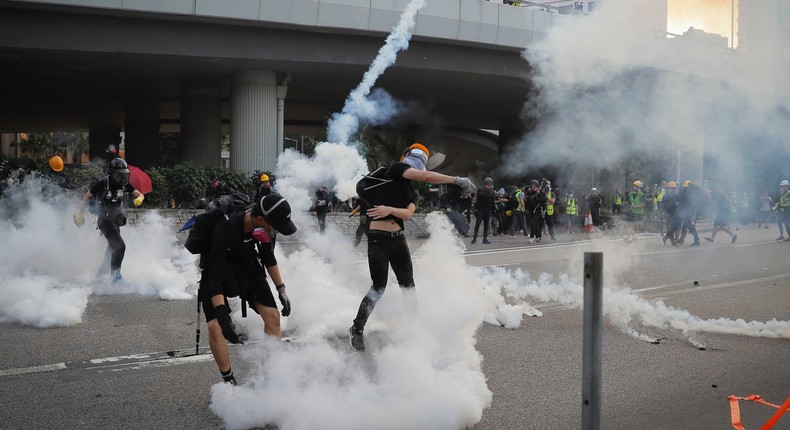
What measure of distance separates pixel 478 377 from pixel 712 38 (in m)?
6.60

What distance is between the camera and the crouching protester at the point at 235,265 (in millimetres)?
5262

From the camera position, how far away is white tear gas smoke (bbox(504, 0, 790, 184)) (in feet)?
32.2

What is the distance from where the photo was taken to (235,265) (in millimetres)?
5523

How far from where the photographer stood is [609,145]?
520 inches

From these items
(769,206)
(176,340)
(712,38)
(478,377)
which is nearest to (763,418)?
(478,377)

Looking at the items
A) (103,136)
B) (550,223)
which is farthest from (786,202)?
(103,136)

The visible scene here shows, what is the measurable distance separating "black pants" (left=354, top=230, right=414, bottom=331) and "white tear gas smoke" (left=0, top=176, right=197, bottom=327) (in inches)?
138

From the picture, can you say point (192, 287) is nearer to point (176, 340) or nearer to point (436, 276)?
point (176, 340)

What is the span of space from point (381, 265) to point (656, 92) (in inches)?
233

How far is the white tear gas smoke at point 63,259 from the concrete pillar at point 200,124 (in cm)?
1531

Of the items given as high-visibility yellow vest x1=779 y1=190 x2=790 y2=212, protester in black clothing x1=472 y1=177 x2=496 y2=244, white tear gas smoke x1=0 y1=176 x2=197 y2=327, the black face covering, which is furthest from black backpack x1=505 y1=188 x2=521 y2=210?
the black face covering

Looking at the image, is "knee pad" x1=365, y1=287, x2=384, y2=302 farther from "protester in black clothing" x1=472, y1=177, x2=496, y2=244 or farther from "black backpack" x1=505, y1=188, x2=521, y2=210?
"black backpack" x1=505, y1=188, x2=521, y2=210

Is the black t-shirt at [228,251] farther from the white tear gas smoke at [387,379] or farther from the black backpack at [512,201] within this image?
the black backpack at [512,201]

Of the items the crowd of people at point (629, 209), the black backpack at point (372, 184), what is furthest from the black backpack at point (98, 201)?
the crowd of people at point (629, 209)
